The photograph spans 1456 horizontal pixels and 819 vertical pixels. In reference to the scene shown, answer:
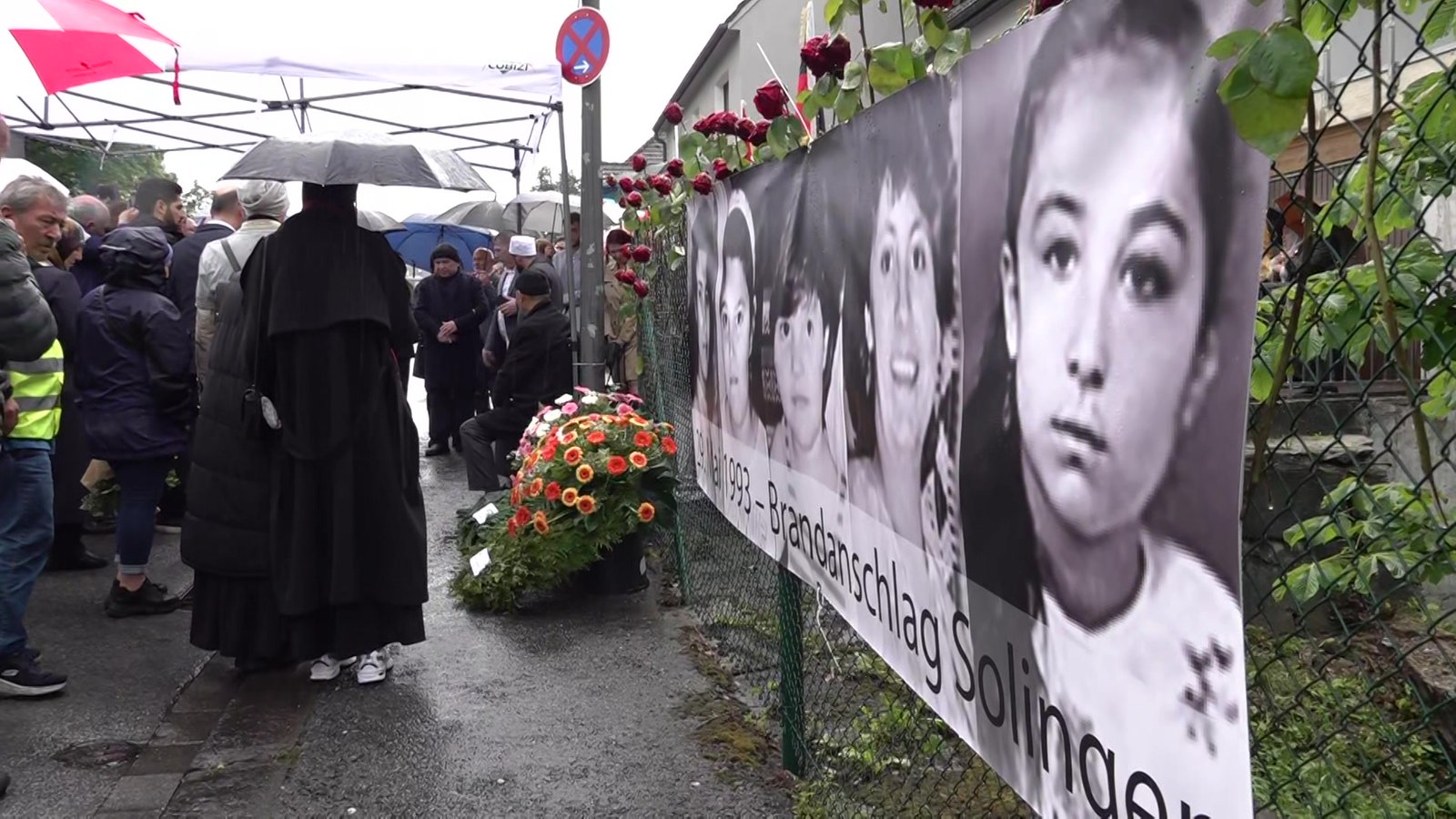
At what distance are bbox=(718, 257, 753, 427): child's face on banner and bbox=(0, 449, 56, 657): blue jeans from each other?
8.22ft

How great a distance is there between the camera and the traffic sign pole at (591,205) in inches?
263

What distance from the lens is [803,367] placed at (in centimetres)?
292

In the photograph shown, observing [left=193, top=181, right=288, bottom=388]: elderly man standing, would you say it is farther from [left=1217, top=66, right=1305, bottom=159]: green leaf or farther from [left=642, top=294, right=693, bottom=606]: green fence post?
[left=1217, top=66, right=1305, bottom=159]: green leaf

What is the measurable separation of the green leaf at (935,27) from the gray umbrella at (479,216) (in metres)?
11.5

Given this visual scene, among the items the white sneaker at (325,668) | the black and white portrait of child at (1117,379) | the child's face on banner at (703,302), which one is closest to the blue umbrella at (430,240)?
the white sneaker at (325,668)

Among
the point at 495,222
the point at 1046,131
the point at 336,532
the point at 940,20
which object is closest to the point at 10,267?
the point at 336,532

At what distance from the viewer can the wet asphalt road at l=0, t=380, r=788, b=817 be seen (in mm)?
3621

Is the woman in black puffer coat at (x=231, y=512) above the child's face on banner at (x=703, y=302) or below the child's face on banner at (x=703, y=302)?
below

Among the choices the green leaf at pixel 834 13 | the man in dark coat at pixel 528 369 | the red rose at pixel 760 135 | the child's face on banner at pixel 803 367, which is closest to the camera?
the green leaf at pixel 834 13

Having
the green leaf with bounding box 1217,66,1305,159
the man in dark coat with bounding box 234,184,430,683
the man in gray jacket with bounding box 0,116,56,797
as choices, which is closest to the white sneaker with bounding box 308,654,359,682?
the man in dark coat with bounding box 234,184,430,683

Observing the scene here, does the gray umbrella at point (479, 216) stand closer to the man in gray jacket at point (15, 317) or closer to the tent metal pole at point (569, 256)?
the tent metal pole at point (569, 256)

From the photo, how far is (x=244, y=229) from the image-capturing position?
520cm

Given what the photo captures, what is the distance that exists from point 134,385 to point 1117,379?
4968mm

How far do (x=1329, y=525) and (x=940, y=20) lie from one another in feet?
3.86
